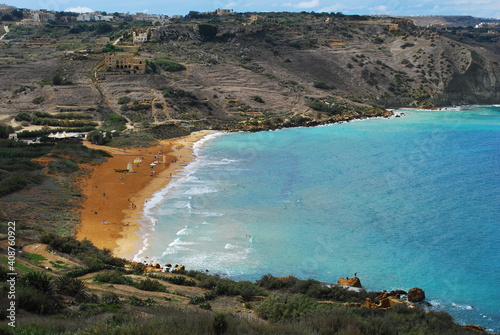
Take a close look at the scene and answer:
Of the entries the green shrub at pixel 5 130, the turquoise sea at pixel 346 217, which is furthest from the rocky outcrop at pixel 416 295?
the green shrub at pixel 5 130

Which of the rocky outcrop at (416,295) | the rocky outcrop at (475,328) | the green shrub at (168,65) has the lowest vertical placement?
the rocky outcrop at (475,328)

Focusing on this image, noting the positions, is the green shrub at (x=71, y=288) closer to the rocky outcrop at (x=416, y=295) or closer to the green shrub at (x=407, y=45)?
the rocky outcrop at (x=416, y=295)

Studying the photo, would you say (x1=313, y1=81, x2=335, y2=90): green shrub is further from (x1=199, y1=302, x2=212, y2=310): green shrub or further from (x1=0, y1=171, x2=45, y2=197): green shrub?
(x1=199, y1=302, x2=212, y2=310): green shrub

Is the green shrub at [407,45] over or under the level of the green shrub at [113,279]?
over

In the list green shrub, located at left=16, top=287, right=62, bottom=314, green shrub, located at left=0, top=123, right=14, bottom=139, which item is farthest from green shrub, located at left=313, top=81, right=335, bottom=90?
green shrub, located at left=16, top=287, right=62, bottom=314

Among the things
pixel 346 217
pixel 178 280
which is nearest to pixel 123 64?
pixel 346 217

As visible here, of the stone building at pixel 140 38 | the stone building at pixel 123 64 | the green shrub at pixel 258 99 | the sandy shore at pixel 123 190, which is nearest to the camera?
the sandy shore at pixel 123 190

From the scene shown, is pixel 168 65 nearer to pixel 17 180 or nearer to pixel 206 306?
pixel 17 180
